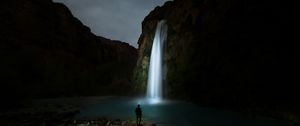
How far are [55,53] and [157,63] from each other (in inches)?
2390

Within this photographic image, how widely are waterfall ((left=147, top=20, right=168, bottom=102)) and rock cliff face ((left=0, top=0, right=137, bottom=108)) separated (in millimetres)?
24973

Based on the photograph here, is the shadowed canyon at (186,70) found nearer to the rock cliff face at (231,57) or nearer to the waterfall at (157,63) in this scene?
the rock cliff face at (231,57)

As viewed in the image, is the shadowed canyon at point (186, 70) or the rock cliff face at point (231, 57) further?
the shadowed canyon at point (186, 70)

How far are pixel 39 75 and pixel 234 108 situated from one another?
2841 inches

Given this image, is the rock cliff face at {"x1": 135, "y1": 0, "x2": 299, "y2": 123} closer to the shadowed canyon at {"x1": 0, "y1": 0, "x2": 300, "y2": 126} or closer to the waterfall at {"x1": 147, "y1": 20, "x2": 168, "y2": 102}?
the shadowed canyon at {"x1": 0, "y1": 0, "x2": 300, "y2": 126}

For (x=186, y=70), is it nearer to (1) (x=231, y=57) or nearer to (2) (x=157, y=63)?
(2) (x=157, y=63)

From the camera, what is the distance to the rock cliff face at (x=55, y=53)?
89.8 meters

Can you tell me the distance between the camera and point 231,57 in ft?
141

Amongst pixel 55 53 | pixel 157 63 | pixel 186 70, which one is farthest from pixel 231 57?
pixel 55 53

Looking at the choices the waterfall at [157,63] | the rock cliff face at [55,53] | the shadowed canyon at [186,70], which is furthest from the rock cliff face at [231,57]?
the rock cliff face at [55,53]

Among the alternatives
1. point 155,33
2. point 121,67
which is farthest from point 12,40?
point 155,33

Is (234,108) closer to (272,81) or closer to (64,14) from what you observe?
(272,81)

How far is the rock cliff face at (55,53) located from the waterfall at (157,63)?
24973mm

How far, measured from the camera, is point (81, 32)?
138m
